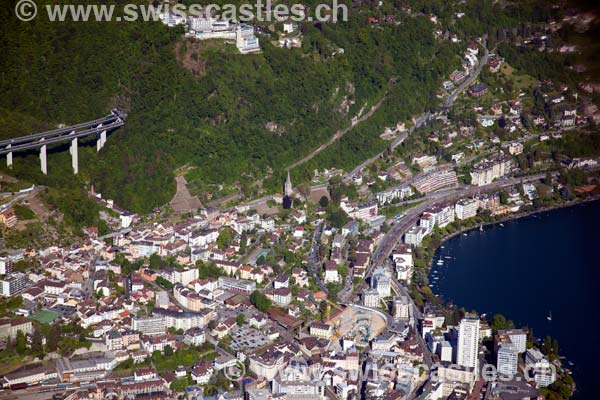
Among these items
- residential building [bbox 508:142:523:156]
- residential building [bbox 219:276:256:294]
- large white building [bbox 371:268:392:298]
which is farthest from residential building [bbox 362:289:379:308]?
residential building [bbox 508:142:523:156]

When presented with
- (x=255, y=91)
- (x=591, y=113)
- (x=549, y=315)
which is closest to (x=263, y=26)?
(x=255, y=91)

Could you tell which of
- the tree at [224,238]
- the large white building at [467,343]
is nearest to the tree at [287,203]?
the tree at [224,238]

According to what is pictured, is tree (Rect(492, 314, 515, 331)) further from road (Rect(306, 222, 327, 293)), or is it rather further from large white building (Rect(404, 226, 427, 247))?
large white building (Rect(404, 226, 427, 247))

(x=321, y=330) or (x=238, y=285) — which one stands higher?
(x=238, y=285)

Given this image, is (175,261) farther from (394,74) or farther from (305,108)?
(394,74)

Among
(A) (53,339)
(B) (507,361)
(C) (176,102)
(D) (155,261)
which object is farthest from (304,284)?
(C) (176,102)

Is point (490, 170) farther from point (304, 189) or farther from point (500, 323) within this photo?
point (500, 323)
